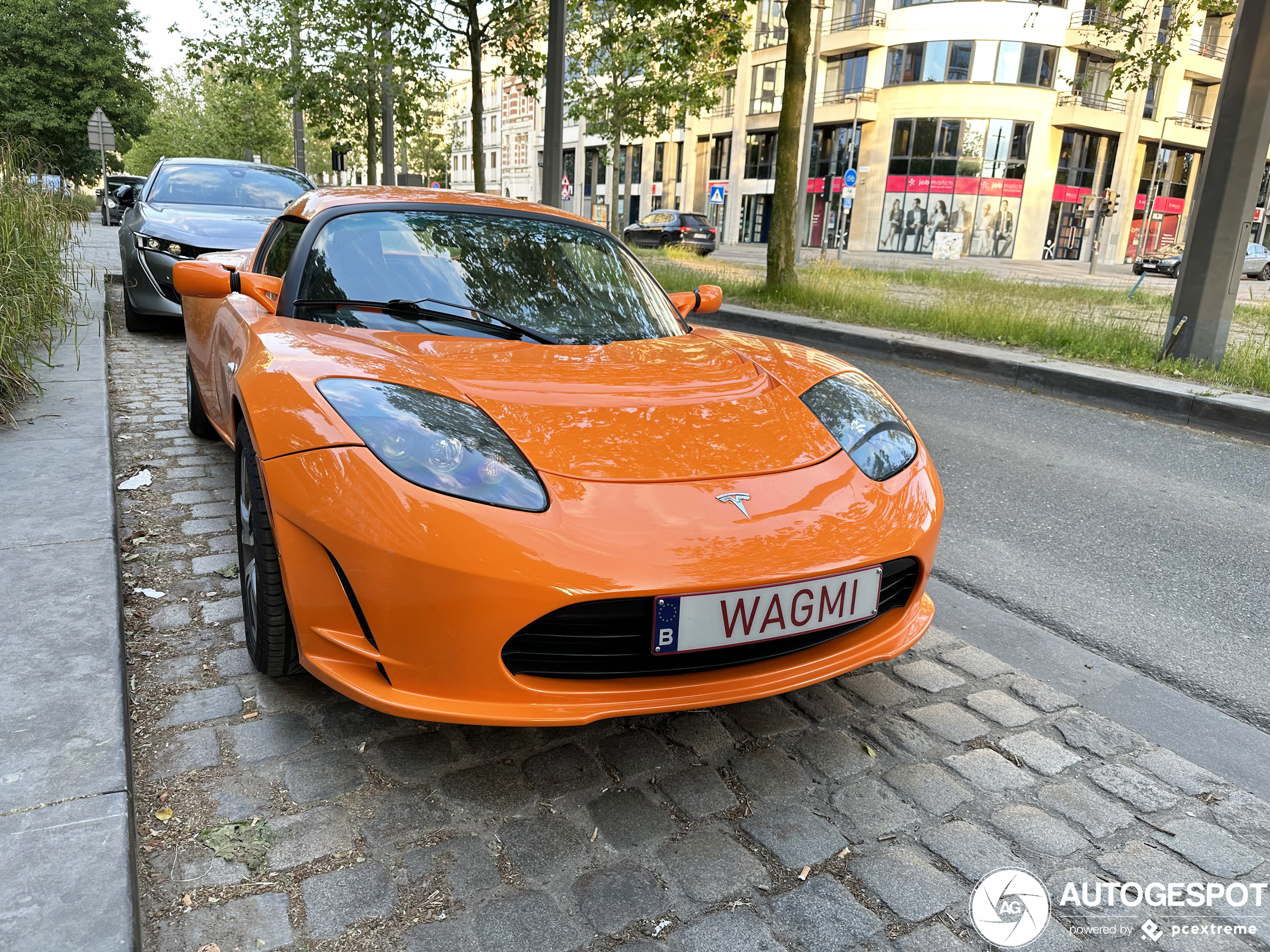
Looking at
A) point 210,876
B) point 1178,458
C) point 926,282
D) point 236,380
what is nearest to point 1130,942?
point 210,876

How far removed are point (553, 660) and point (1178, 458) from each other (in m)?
5.16

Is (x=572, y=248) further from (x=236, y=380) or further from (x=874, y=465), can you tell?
(x=874, y=465)

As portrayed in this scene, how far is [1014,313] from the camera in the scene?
32.8 feet

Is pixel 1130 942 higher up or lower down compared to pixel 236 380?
lower down

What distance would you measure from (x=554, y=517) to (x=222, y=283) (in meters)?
1.92

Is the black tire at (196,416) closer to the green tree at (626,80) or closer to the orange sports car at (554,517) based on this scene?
the orange sports car at (554,517)

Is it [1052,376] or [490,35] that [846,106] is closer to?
[490,35]

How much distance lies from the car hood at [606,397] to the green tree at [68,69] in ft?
139

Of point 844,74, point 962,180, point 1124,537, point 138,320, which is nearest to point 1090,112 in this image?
point 962,180

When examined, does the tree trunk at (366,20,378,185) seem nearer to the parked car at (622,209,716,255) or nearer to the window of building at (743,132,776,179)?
the parked car at (622,209,716,255)

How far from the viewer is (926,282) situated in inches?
641

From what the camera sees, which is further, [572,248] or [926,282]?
[926,282]

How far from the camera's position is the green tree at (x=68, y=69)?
37594mm

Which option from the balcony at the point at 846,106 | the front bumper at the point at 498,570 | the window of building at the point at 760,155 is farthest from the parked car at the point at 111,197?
the window of building at the point at 760,155
